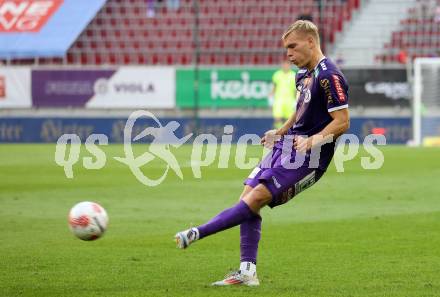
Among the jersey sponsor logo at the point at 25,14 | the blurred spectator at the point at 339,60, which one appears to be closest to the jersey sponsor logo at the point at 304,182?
the blurred spectator at the point at 339,60

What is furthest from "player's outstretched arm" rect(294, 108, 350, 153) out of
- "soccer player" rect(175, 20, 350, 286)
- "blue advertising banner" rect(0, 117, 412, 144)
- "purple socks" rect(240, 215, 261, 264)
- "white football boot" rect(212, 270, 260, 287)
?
"blue advertising banner" rect(0, 117, 412, 144)

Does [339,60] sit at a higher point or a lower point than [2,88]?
higher

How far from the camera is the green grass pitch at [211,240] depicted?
8.02m

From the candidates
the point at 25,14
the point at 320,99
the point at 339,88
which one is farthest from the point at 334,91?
the point at 25,14

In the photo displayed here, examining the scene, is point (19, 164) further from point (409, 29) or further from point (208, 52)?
point (409, 29)

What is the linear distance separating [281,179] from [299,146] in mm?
353

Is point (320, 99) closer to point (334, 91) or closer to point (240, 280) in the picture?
point (334, 91)

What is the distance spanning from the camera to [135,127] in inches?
1255

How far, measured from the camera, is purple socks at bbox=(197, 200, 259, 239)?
7676mm

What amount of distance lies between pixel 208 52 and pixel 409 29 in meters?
6.85

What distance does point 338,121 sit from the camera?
7.70 meters

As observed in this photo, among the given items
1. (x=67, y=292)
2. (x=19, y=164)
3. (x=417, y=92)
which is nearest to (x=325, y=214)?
(x=67, y=292)

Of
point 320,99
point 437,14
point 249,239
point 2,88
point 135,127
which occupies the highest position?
point 437,14

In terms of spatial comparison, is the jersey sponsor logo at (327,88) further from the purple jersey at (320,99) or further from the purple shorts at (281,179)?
the purple shorts at (281,179)
